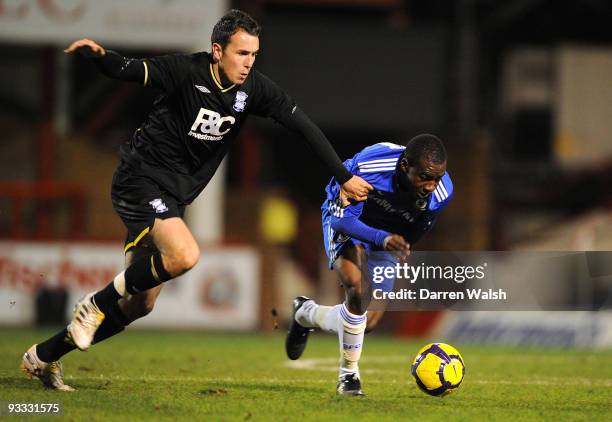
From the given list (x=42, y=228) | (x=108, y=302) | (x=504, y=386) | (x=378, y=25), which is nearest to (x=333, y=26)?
(x=378, y=25)

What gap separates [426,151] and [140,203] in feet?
6.17

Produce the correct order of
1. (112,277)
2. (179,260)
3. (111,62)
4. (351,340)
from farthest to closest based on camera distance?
(112,277), (351,340), (179,260), (111,62)

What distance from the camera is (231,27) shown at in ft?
24.6

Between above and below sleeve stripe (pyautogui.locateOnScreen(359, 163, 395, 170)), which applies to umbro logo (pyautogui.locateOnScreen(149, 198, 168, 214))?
below

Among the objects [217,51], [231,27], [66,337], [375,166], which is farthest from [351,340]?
[231,27]

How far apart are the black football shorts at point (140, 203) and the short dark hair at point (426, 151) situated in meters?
1.58

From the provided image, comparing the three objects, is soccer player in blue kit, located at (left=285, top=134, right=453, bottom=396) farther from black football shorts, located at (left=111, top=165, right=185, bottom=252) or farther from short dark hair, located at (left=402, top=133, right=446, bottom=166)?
black football shorts, located at (left=111, top=165, right=185, bottom=252)

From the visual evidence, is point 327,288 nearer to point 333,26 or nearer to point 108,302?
point 333,26

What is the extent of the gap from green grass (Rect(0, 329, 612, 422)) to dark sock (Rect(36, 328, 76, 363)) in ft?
0.74

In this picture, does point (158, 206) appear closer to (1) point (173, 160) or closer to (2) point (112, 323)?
(1) point (173, 160)

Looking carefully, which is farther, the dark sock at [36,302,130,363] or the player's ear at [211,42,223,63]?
the player's ear at [211,42,223,63]

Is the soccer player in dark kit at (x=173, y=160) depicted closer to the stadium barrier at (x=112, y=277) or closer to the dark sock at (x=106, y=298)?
the dark sock at (x=106, y=298)

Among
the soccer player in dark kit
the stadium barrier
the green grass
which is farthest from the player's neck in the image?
the stadium barrier

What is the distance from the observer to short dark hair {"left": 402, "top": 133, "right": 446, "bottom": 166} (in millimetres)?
7547
